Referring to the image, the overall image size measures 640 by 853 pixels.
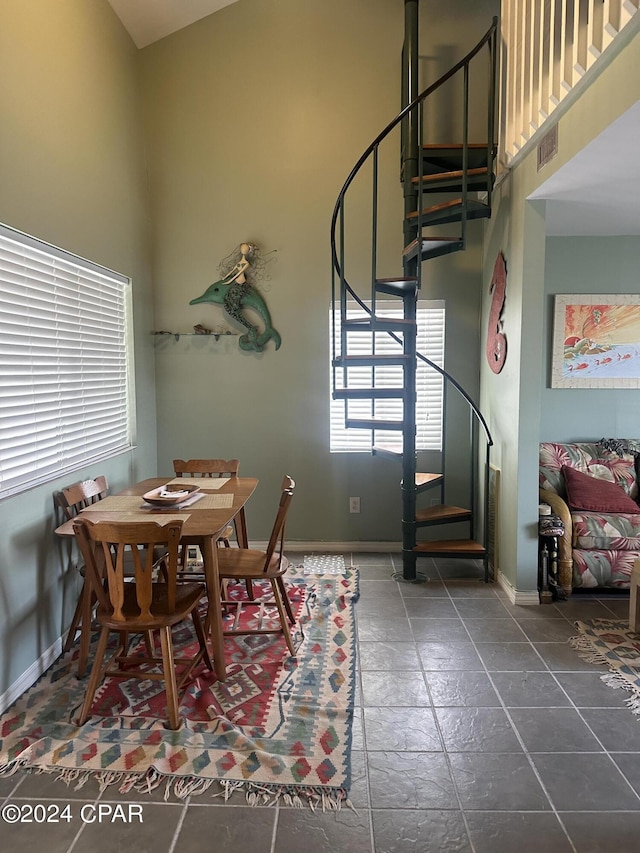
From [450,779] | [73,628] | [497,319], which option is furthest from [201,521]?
[497,319]

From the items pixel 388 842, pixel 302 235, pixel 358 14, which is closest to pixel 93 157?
pixel 302 235

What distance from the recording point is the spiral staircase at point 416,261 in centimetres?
355

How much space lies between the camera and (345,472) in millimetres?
4449

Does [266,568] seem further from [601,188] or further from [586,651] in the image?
[601,188]

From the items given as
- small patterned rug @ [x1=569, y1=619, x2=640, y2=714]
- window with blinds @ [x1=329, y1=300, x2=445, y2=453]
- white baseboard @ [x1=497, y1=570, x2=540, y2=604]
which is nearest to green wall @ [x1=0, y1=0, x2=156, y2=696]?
window with blinds @ [x1=329, y1=300, x2=445, y2=453]

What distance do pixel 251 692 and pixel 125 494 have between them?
1292mm

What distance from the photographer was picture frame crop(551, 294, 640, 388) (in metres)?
4.22

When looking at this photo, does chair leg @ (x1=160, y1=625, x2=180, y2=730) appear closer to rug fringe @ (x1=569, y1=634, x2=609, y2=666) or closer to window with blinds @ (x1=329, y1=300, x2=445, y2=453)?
rug fringe @ (x1=569, y1=634, x2=609, y2=666)

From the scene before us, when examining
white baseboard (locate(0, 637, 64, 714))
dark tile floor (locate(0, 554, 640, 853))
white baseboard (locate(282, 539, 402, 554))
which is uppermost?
white baseboard (locate(282, 539, 402, 554))

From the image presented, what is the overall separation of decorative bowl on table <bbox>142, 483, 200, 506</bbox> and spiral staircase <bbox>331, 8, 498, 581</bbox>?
46.5 inches

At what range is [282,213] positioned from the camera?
14.0ft

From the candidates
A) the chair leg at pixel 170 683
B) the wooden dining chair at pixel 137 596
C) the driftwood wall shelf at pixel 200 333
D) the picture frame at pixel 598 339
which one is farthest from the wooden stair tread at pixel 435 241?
the chair leg at pixel 170 683

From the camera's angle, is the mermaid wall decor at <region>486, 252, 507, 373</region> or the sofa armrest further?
the mermaid wall decor at <region>486, 252, 507, 373</region>

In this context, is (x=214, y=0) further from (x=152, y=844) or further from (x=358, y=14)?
(x=152, y=844)
